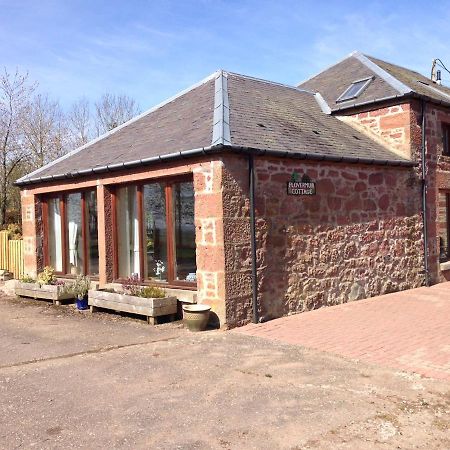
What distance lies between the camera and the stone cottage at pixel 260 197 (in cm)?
826

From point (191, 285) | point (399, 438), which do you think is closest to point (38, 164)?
point (191, 285)

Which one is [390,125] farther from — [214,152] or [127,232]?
[127,232]

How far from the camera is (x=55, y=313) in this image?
9.90m

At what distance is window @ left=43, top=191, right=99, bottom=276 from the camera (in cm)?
1105

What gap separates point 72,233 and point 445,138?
9.71 meters

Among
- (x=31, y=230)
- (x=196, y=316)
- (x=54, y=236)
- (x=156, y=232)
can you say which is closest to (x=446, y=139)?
(x=156, y=232)

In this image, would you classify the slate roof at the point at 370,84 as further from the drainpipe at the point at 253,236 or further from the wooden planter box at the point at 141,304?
the wooden planter box at the point at 141,304

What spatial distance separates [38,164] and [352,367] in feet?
89.2

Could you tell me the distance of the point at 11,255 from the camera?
52.2 ft

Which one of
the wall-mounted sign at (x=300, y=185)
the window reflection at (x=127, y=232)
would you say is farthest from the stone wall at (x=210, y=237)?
the window reflection at (x=127, y=232)

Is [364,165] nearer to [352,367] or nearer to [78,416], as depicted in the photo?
[352,367]

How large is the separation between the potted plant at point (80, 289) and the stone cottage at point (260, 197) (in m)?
0.36

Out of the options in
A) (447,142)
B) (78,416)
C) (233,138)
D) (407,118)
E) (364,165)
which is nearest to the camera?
(78,416)

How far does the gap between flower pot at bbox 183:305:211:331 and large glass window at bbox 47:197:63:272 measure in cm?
543
